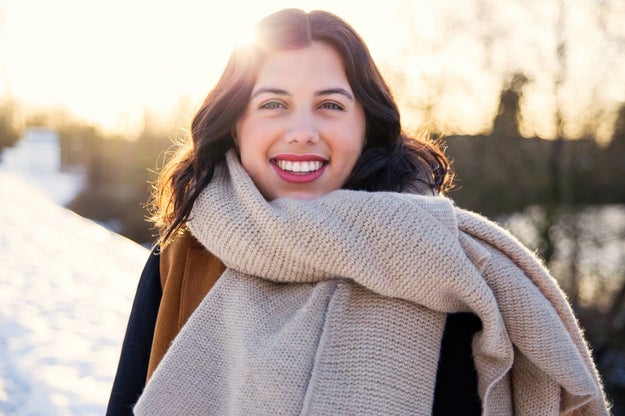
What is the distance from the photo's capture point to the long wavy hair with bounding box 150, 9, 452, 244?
1614 millimetres

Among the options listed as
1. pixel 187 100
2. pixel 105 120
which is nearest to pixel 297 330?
pixel 187 100

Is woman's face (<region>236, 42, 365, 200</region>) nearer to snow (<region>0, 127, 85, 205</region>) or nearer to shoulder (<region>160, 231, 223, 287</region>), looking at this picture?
shoulder (<region>160, 231, 223, 287</region>)

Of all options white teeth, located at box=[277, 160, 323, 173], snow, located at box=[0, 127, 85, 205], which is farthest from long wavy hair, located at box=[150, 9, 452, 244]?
snow, located at box=[0, 127, 85, 205]

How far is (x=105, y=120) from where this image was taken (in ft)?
46.9

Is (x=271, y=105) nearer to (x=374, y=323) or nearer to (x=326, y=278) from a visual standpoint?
(x=326, y=278)

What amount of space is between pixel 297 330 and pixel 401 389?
0.85 feet

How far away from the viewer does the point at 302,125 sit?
5.04 feet

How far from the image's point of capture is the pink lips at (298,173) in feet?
5.09

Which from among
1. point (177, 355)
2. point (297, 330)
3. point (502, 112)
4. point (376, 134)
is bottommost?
point (177, 355)

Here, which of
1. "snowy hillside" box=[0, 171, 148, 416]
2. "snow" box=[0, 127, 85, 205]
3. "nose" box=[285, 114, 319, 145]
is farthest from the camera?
"snow" box=[0, 127, 85, 205]

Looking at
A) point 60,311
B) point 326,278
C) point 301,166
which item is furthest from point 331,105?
point 60,311

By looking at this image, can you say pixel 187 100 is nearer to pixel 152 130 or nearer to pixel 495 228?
pixel 152 130

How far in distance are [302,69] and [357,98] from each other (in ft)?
0.60

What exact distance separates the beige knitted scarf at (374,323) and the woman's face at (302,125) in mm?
111
